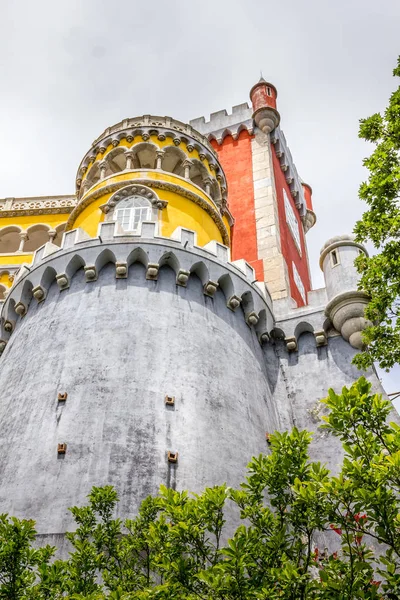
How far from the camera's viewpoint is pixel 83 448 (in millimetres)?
11633

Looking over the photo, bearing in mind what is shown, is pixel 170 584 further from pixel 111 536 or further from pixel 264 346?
pixel 264 346

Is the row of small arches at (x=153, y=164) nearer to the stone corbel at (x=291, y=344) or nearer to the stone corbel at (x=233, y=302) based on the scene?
the stone corbel at (x=233, y=302)

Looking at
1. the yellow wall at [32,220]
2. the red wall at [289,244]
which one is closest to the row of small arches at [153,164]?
the red wall at [289,244]

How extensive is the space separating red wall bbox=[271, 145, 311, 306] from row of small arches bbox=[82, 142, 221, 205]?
15.9ft

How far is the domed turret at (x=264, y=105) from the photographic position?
95.2 ft

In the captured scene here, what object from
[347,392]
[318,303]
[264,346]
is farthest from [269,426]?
[347,392]

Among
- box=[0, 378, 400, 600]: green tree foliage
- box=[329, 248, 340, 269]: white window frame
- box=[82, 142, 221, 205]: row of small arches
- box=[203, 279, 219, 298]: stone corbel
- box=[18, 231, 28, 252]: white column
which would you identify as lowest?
box=[0, 378, 400, 600]: green tree foliage

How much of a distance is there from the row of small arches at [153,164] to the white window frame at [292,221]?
7.60m

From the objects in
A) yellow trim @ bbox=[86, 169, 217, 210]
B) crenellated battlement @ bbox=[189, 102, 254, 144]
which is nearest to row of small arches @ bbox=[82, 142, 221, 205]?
yellow trim @ bbox=[86, 169, 217, 210]

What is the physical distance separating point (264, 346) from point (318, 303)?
2.05 metres

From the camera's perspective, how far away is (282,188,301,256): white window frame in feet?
92.0

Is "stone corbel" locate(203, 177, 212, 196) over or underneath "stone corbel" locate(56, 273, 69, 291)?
over

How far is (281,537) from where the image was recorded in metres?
7.06

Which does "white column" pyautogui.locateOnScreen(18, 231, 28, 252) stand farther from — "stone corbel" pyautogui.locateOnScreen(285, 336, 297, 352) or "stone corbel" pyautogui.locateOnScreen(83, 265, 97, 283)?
"stone corbel" pyautogui.locateOnScreen(285, 336, 297, 352)
